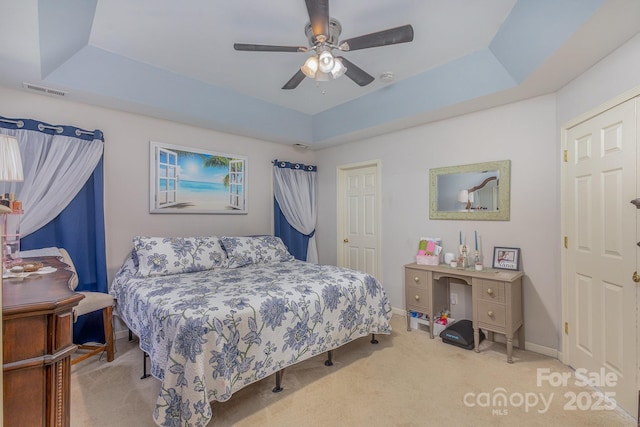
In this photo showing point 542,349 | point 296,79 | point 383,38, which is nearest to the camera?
point 383,38

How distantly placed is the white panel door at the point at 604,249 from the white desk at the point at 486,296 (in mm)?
383

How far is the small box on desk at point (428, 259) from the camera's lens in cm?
336

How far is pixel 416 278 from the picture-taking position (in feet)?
10.7

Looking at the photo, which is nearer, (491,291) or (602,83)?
(602,83)

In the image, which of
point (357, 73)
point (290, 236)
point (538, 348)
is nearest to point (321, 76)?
point (357, 73)

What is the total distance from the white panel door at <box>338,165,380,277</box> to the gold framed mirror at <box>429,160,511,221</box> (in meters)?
0.86

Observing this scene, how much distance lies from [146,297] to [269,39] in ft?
7.44

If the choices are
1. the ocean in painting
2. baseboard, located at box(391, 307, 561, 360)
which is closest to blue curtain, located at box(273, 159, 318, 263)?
the ocean in painting

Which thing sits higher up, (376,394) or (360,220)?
(360,220)

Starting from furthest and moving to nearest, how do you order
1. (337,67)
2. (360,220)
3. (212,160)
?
(360,220) → (212,160) → (337,67)

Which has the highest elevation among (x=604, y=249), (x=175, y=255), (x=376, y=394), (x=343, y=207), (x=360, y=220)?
(x=343, y=207)

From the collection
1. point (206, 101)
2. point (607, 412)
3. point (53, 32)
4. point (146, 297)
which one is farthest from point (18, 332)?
point (607, 412)

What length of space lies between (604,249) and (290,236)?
3.49m

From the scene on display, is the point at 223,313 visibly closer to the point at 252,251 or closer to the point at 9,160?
the point at 9,160
